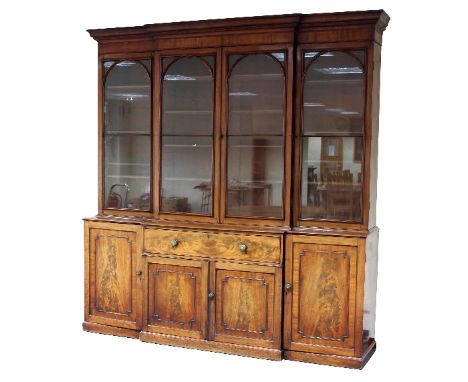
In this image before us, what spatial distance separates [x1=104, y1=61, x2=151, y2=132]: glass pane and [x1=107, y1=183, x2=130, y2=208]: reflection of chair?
477 mm

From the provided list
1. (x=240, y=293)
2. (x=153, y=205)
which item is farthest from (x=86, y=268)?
(x=240, y=293)

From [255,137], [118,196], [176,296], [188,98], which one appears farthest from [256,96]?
[176,296]

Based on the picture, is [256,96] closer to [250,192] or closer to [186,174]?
[250,192]

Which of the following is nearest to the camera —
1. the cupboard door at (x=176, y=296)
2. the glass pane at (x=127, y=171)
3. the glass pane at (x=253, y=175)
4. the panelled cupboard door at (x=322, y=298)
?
the panelled cupboard door at (x=322, y=298)

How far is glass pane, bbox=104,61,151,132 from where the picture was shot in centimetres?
523

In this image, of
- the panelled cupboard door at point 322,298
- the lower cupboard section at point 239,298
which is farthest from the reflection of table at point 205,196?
the panelled cupboard door at point 322,298

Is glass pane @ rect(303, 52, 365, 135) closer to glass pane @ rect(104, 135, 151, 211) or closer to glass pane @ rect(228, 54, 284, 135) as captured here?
glass pane @ rect(228, 54, 284, 135)

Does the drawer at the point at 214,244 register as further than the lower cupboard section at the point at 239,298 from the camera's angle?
Yes

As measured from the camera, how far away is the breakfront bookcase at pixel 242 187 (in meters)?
4.60

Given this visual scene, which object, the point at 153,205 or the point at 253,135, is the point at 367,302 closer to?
the point at 253,135

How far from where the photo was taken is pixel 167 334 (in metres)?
5.06

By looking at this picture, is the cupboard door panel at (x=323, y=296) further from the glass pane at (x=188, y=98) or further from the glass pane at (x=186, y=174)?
the glass pane at (x=188, y=98)

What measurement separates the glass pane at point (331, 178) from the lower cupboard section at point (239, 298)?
24cm

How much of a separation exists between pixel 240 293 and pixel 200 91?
1.59 meters
